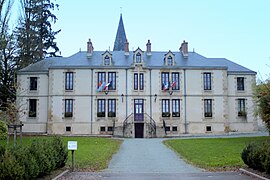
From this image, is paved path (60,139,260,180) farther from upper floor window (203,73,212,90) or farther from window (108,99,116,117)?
upper floor window (203,73,212,90)

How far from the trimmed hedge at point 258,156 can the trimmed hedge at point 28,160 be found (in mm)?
7182

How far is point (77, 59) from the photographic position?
4038 cm

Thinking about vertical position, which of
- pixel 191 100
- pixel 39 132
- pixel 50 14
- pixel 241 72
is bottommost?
pixel 39 132

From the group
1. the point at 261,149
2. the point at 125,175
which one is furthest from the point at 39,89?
the point at 261,149

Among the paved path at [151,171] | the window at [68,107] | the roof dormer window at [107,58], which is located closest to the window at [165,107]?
the roof dormer window at [107,58]

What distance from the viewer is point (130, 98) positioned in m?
38.9

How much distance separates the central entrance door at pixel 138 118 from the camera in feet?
126

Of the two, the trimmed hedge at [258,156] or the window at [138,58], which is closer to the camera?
the trimmed hedge at [258,156]

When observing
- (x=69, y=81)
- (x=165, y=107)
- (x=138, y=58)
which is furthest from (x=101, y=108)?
(x=165, y=107)

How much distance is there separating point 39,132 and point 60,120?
9.42 feet

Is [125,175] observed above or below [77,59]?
below

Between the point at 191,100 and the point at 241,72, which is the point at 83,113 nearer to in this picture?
the point at 191,100

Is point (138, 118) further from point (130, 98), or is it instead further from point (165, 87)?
point (165, 87)

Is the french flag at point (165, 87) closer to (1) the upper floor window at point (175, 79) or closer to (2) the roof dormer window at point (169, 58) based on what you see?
(1) the upper floor window at point (175, 79)
